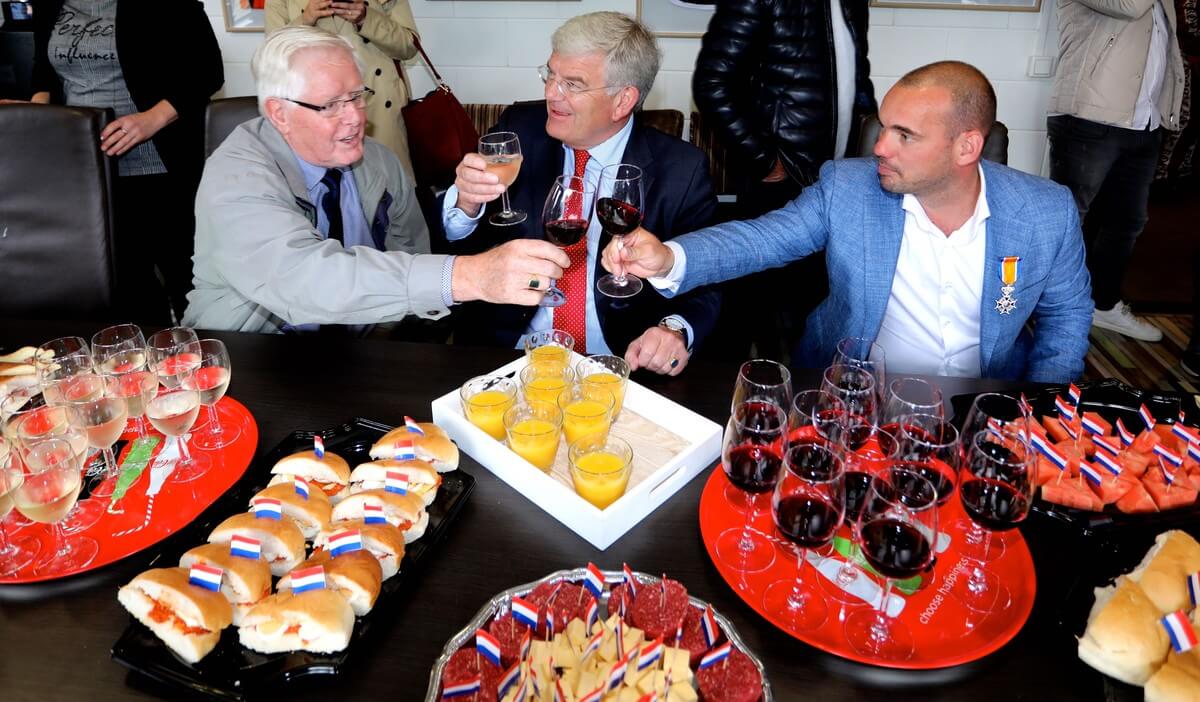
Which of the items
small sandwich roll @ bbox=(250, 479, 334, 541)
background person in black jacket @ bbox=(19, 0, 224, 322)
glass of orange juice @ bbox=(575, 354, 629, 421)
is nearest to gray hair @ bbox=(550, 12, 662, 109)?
glass of orange juice @ bbox=(575, 354, 629, 421)

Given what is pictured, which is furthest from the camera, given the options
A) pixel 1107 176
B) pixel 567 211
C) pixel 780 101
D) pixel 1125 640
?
pixel 1107 176

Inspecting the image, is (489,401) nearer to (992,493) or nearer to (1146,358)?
(992,493)

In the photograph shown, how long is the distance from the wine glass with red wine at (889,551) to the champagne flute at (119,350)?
1.43 metres

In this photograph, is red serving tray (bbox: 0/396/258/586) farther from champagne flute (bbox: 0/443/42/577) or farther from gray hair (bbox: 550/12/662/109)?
gray hair (bbox: 550/12/662/109)

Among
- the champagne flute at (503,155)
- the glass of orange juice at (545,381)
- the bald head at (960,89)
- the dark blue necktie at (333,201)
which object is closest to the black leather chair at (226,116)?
the dark blue necktie at (333,201)

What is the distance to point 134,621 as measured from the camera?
3.75 feet

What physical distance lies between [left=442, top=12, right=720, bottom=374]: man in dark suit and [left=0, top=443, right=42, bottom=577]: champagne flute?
124 centimetres

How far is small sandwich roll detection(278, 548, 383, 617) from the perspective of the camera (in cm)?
116

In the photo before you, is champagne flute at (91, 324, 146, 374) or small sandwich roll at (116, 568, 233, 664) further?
champagne flute at (91, 324, 146, 374)

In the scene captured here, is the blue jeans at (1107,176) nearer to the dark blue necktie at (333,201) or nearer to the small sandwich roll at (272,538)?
the dark blue necktie at (333,201)

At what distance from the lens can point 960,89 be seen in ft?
6.81

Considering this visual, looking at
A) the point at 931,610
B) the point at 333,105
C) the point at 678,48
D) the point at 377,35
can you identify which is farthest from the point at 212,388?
the point at 678,48

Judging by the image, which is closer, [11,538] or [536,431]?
[11,538]

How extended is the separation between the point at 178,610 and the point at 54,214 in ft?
5.76
